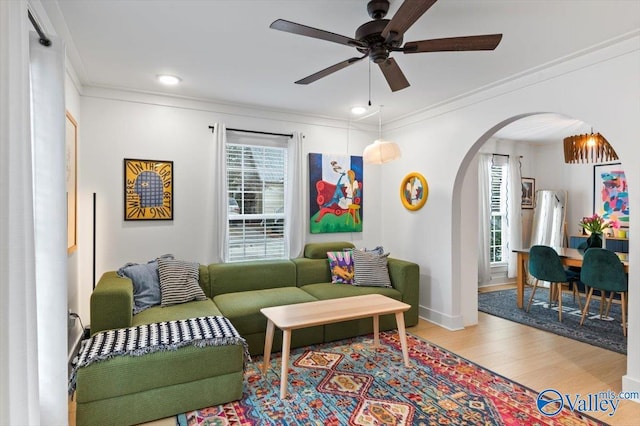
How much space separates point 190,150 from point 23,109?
2.58m

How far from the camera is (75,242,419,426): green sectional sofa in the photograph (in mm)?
2104

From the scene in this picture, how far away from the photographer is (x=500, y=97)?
3336 millimetres

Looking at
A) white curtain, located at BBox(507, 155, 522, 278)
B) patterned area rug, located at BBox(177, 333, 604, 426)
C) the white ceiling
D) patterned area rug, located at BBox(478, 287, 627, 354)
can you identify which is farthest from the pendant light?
white curtain, located at BBox(507, 155, 522, 278)

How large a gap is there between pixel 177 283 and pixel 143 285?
0.91 feet

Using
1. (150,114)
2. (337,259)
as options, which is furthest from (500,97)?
(150,114)

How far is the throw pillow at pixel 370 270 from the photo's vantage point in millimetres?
3928

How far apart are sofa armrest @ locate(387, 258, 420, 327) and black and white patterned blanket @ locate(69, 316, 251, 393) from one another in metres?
1.98

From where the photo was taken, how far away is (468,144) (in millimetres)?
3670

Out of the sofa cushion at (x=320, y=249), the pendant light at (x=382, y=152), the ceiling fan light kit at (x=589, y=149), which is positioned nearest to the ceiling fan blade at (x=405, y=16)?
the pendant light at (x=382, y=152)

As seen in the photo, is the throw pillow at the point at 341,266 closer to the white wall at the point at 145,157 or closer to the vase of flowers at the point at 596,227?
the white wall at the point at 145,157

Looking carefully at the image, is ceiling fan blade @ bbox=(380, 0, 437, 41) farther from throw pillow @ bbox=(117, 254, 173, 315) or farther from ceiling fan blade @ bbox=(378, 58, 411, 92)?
throw pillow @ bbox=(117, 254, 173, 315)

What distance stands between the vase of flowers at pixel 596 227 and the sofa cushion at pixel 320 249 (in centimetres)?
310

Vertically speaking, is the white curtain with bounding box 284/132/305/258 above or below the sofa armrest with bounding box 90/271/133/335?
above

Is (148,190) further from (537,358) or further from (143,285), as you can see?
(537,358)
